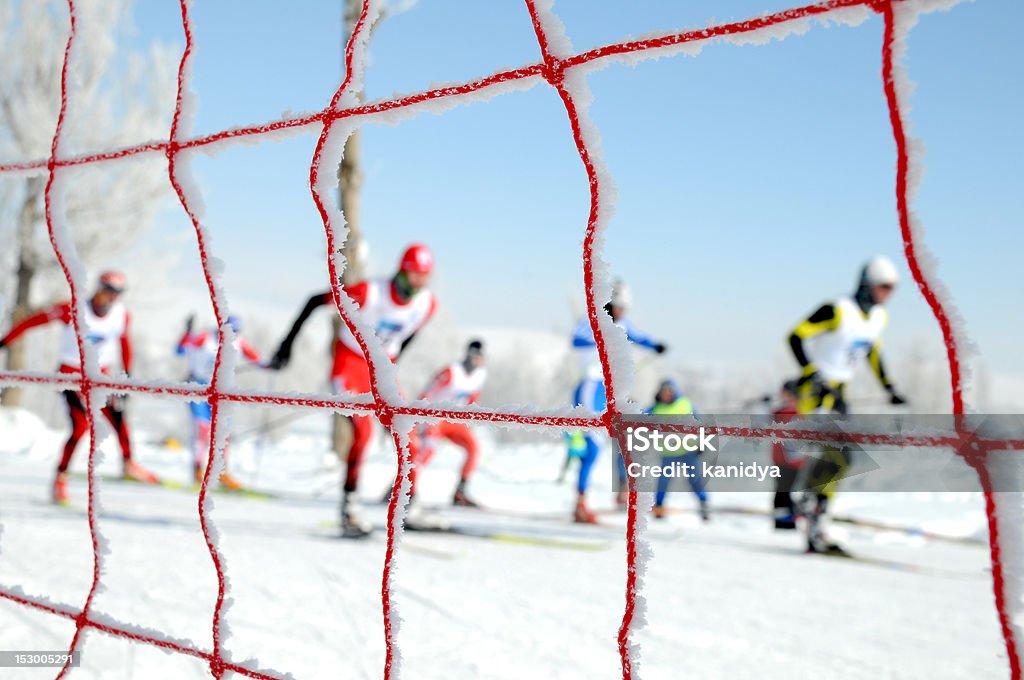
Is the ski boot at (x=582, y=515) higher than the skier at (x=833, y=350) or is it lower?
lower

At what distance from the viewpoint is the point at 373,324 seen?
123 inches

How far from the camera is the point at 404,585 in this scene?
2.07 m

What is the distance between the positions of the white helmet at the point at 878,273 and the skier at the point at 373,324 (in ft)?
6.94

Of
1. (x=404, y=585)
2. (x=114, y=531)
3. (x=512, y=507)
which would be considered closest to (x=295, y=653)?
(x=404, y=585)

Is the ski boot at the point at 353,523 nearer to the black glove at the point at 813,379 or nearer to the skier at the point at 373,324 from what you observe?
the skier at the point at 373,324

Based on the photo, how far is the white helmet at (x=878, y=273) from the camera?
356 centimetres

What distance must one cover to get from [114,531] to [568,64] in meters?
2.59

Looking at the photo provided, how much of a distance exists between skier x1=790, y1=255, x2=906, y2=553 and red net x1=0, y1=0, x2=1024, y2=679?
115 inches

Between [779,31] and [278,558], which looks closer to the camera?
[779,31]

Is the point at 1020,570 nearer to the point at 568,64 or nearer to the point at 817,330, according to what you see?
the point at 568,64

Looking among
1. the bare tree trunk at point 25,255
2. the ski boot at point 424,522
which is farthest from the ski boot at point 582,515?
the bare tree trunk at point 25,255

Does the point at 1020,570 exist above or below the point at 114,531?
above

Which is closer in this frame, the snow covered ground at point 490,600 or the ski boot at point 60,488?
the snow covered ground at point 490,600

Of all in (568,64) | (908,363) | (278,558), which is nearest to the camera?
(568,64)
